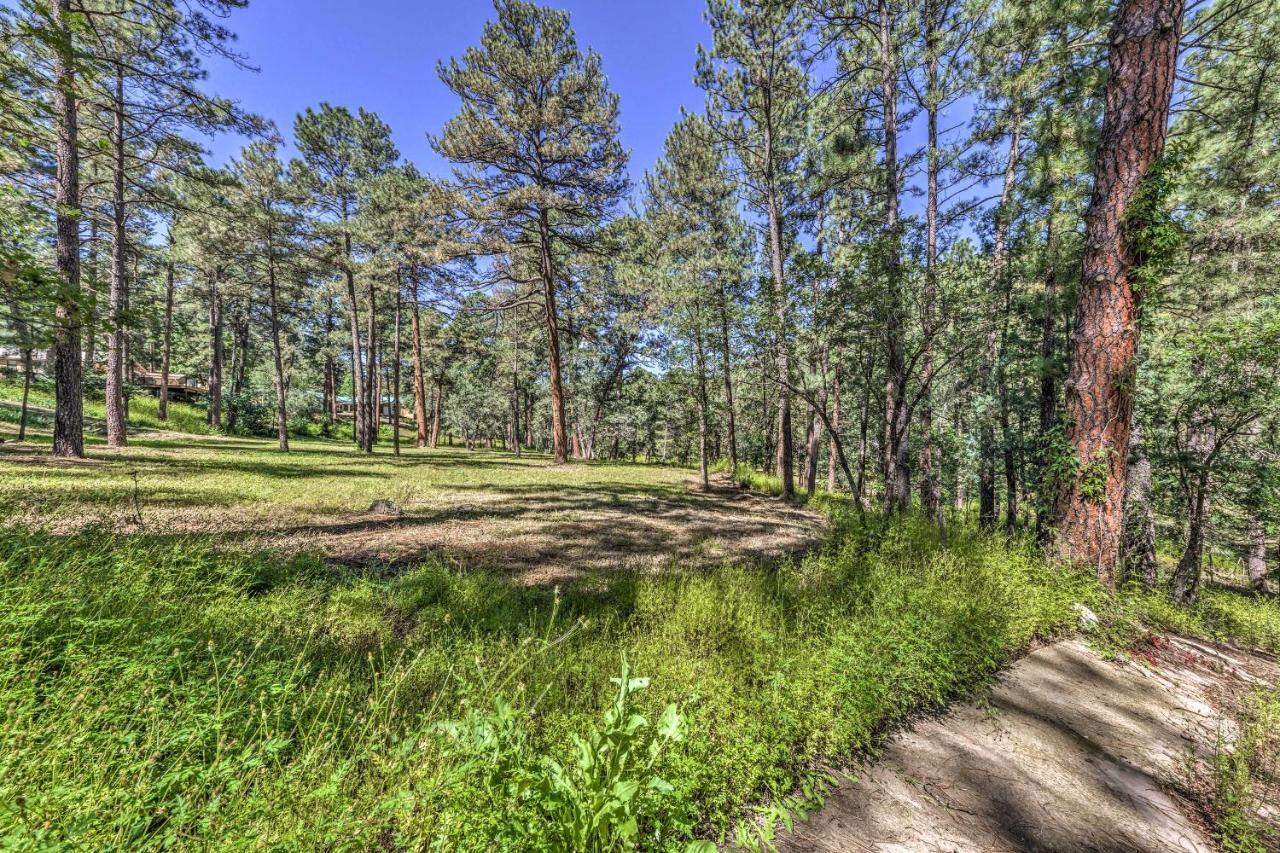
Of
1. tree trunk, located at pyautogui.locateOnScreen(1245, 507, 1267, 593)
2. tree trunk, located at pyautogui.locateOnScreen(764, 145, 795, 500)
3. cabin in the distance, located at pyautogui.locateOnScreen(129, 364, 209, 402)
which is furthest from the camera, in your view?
cabin in the distance, located at pyautogui.locateOnScreen(129, 364, 209, 402)

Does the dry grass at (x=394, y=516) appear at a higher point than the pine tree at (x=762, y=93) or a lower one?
lower

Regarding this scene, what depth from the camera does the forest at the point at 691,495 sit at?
169 cm

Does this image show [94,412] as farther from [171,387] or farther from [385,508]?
[385,508]

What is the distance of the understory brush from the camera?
1.36 m

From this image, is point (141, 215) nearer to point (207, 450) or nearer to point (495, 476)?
point (207, 450)

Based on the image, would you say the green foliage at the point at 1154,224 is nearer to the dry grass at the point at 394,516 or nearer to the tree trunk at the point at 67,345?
the dry grass at the point at 394,516

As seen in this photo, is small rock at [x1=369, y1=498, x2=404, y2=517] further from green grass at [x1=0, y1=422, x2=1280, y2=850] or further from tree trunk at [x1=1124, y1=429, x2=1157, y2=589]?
tree trunk at [x1=1124, y1=429, x2=1157, y2=589]

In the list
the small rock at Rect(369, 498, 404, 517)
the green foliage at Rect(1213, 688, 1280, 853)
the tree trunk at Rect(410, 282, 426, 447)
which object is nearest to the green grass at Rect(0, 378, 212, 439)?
the tree trunk at Rect(410, 282, 426, 447)

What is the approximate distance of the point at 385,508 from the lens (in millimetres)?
7152

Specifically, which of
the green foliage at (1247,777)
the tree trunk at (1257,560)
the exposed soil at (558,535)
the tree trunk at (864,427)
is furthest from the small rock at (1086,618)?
the tree trunk at (1257,560)

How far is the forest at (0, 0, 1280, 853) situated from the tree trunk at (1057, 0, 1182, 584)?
37 millimetres

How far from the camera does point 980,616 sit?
3.27m

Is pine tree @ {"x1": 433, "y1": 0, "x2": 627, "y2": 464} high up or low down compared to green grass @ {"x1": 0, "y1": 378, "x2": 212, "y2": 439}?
up

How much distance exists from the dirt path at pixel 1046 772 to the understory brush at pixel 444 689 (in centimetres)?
19
